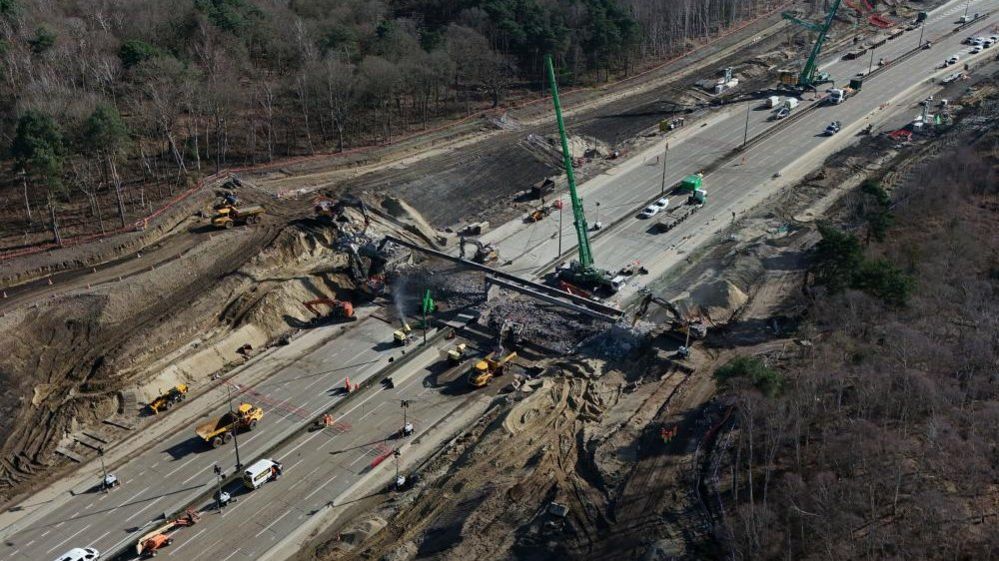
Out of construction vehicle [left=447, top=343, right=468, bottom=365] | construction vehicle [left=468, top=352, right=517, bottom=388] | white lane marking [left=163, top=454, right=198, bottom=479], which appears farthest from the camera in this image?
construction vehicle [left=447, top=343, right=468, bottom=365]

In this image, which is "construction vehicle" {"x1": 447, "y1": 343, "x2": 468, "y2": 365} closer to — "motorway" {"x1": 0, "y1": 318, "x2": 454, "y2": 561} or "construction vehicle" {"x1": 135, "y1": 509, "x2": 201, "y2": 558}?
"motorway" {"x1": 0, "y1": 318, "x2": 454, "y2": 561}

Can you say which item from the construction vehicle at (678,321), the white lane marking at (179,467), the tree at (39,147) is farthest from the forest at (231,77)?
the construction vehicle at (678,321)

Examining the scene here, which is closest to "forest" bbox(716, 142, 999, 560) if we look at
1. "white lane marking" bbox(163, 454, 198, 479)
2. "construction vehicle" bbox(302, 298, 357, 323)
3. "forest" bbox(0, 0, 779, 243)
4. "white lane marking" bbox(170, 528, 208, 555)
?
"white lane marking" bbox(170, 528, 208, 555)

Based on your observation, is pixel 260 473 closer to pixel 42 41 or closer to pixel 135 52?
pixel 135 52

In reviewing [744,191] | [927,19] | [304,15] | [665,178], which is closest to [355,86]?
[304,15]

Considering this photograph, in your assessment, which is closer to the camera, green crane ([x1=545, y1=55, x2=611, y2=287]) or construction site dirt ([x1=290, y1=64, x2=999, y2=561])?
construction site dirt ([x1=290, y1=64, x2=999, y2=561])

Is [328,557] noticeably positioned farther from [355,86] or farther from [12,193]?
[355,86]
